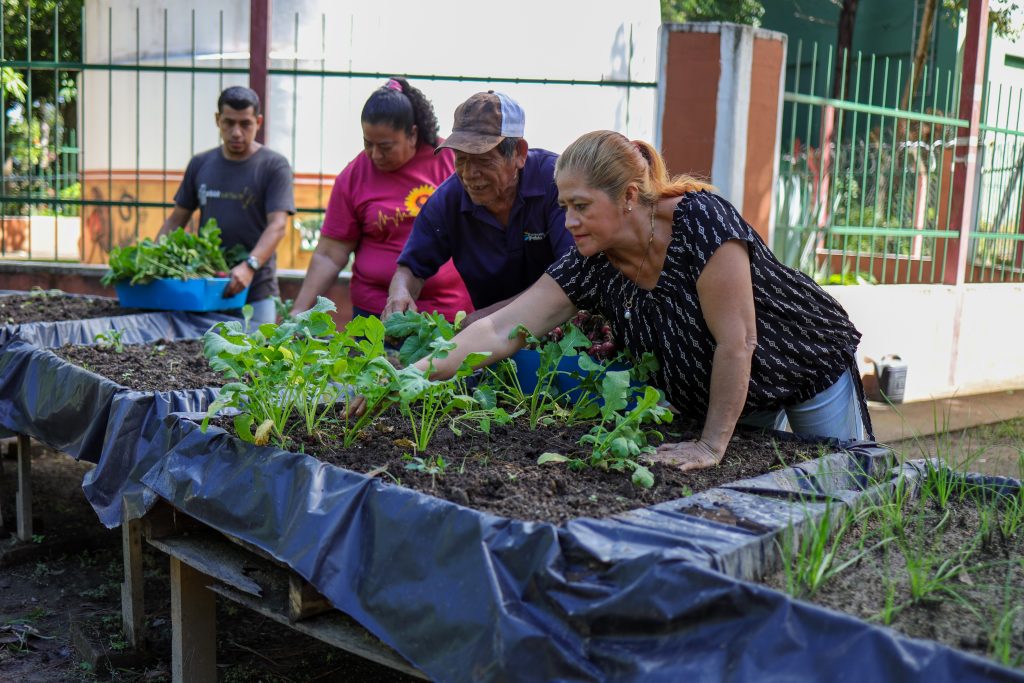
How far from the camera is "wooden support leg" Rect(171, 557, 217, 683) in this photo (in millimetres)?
2695

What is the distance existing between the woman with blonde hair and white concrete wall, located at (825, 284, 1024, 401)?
381 centimetres

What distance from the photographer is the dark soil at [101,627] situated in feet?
10.4

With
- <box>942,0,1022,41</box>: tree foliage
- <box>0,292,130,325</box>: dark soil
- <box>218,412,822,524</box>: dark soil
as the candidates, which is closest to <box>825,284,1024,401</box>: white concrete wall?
<box>942,0,1022,41</box>: tree foliage

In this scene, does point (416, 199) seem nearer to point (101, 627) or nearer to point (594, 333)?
point (594, 333)

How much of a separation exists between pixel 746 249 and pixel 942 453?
28.2 inches

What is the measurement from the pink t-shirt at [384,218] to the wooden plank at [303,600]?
187 cm

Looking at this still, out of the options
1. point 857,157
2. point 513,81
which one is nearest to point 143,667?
point 513,81

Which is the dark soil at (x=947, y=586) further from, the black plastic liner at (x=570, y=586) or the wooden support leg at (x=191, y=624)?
the wooden support leg at (x=191, y=624)

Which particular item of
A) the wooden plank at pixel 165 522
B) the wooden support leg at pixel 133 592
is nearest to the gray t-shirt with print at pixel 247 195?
the wooden support leg at pixel 133 592

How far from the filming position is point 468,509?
1.85 metres

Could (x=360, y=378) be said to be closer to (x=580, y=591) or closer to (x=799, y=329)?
(x=580, y=591)

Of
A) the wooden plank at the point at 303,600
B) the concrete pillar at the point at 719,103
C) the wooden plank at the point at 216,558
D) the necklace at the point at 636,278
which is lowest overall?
the wooden plank at the point at 216,558

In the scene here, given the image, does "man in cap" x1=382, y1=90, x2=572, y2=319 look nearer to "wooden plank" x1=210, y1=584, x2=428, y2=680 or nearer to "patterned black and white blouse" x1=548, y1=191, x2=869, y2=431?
"patterned black and white blouse" x1=548, y1=191, x2=869, y2=431

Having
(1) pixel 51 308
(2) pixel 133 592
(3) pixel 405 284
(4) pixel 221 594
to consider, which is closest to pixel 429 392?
(4) pixel 221 594
